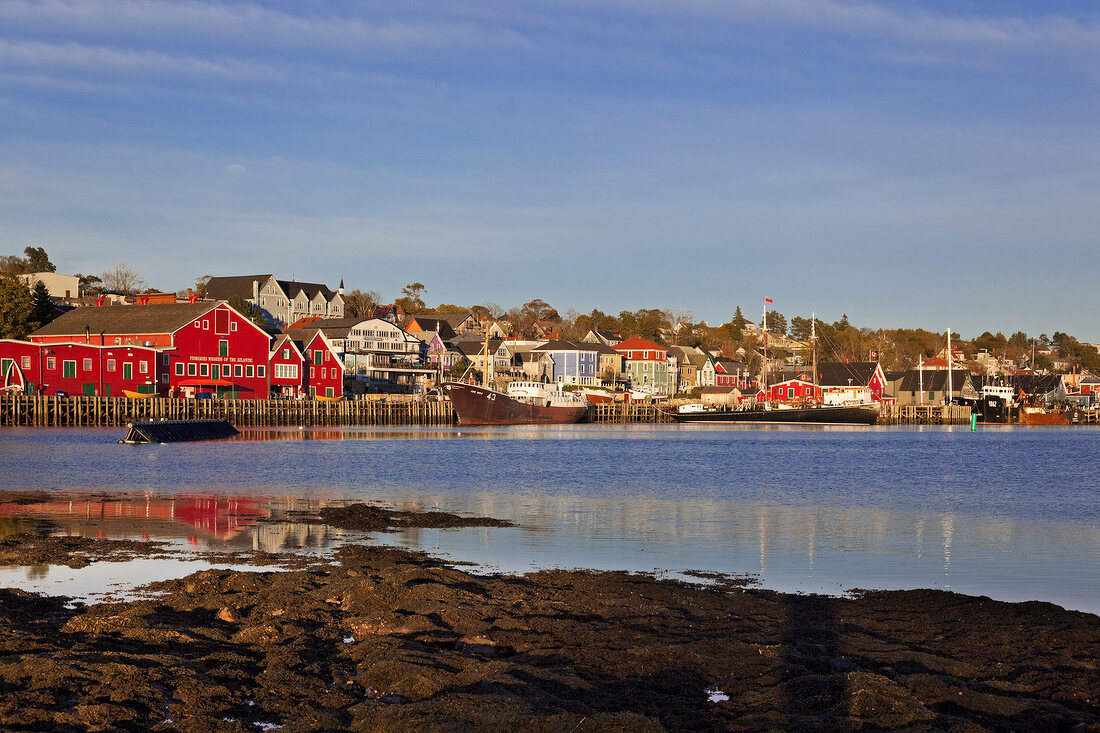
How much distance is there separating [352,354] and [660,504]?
8449 cm

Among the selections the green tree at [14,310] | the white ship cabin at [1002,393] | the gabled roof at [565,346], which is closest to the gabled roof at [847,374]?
the white ship cabin at [1002,393]

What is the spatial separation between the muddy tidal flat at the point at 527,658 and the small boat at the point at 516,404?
259 ft

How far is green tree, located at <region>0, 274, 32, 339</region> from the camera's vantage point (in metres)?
83.5

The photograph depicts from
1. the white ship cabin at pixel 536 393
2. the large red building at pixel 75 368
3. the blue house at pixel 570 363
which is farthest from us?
the blue house at pixel 570 363

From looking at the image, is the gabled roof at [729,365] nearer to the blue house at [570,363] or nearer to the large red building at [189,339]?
the blue house at [570,363]

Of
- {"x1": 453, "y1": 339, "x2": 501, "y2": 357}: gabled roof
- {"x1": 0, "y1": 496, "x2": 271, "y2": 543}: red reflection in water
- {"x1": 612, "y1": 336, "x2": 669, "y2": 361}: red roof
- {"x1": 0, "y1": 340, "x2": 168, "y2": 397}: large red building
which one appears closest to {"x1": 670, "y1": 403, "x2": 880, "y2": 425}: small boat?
{"x1": 453, "y1": 339, "x2": 501, "y2": 357}: gabled roof

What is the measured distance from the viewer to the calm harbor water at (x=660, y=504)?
1656 centimetres

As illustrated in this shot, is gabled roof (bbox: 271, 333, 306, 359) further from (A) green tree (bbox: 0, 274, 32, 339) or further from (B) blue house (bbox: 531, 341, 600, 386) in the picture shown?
(B) blue house (bbox: 531, 341, 600, 386)

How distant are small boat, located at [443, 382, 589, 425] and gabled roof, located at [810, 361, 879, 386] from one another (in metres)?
42.4

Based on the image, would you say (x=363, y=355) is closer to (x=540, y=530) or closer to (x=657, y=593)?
(x=540, y=530)

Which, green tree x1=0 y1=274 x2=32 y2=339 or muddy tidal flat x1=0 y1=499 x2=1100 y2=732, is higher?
green tree x1=0 y1=274 x2=32 y2=339

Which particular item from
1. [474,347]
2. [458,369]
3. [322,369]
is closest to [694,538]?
[322,369]

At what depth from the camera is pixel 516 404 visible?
9681 centimetres

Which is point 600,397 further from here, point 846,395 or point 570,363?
point 846,395
